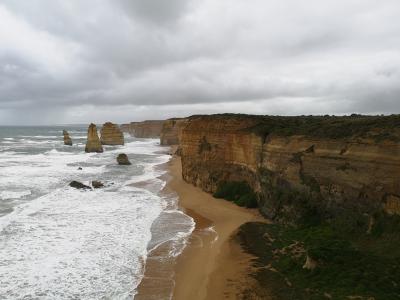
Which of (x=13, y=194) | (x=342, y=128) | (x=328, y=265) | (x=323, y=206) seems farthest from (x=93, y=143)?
(x=328, y=265)

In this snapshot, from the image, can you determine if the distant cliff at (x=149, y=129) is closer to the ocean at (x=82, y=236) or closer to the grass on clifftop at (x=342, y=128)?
the ocean at (x=82, y=236)

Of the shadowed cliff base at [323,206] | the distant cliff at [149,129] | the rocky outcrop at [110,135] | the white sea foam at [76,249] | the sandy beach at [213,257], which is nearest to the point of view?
the shadowed cliff base at [323,206]

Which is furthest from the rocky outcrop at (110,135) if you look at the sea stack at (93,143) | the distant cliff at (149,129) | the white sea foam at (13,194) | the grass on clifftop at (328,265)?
the grass on clifftop at (328,265)

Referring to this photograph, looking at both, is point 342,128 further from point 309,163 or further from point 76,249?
point 76,249

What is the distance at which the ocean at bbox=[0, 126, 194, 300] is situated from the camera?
12.5 m

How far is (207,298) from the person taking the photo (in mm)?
11383

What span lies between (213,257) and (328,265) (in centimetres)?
442

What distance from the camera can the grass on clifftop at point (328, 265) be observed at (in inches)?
421

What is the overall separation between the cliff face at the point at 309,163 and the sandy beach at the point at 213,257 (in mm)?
2317

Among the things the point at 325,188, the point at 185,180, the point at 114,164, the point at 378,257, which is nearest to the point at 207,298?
the point at 378,257

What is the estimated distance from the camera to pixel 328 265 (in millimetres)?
12086

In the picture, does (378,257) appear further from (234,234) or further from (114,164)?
(114,164)

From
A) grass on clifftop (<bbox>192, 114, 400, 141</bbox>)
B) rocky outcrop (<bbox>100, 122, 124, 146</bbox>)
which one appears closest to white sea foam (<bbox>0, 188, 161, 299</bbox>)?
grass on clifftop (<bbox>192, 114, 400, 141</bbox>)

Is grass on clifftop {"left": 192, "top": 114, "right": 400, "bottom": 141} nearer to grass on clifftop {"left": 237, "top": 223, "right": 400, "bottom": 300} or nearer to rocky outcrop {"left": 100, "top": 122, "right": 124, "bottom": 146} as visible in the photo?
grass on clifftop {"left": 237, "top": 223, "right": 400, "bottom": 300}
